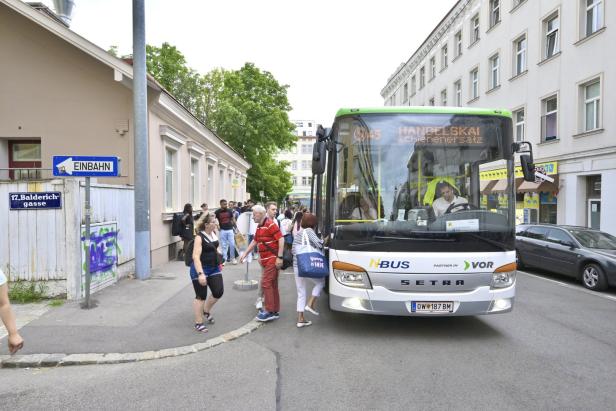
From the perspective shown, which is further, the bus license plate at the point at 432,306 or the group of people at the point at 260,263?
the group of people at the point at 260,263

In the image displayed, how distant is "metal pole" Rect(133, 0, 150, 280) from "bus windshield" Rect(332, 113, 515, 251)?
5130 millimetres

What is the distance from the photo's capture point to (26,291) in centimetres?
703

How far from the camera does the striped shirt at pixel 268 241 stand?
6242mm

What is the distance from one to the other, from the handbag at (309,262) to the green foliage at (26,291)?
14.6 feet

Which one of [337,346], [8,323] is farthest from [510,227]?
[8,323]

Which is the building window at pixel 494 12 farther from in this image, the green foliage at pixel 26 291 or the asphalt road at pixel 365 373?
the green foliage at pixel 26 291

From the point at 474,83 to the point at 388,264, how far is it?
79.6 feet

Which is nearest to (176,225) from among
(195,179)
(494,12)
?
(195,179)

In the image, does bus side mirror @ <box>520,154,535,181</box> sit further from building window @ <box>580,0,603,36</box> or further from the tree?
the tree

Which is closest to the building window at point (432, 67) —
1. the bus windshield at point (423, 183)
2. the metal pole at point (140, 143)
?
the metal pole at point (140, 143)

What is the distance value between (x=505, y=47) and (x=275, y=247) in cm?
2079

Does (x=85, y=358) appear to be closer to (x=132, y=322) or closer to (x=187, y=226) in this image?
(x=132, y=322)

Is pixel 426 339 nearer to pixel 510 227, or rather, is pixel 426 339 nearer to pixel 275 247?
pixel 510 227

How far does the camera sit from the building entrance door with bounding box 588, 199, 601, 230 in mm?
15977
